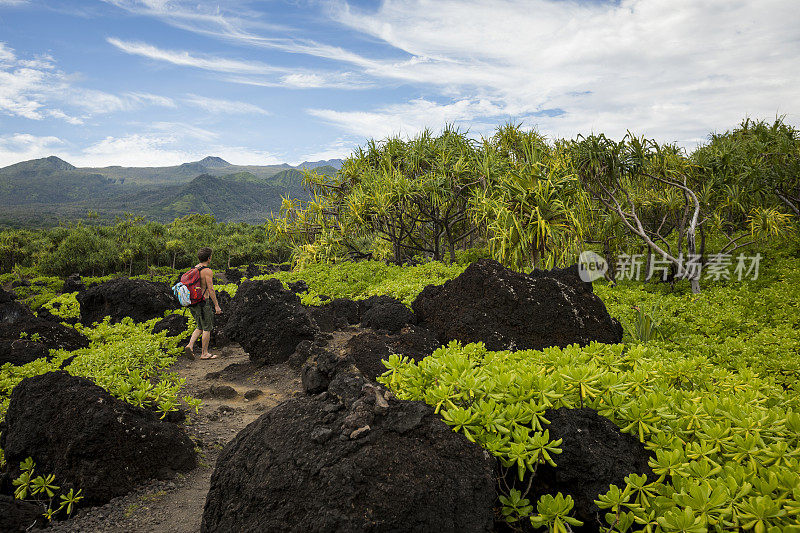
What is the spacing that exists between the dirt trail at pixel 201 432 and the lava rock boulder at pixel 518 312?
232 cm

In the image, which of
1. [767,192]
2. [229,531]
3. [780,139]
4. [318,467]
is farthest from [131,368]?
[780,139]

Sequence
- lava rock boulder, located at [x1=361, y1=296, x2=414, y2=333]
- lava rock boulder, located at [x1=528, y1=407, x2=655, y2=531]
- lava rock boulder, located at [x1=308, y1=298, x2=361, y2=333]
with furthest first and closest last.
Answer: lava rock boulder, located at [x1=308, y1=298, x2=361, y2=333] → lava rock boulder, located at [x1=361, y1=296, x2=414, y2=333] → lava rock boulder, located at [x1=528, y1=407, x2=655, y2=531]

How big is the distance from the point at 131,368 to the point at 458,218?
1014cm

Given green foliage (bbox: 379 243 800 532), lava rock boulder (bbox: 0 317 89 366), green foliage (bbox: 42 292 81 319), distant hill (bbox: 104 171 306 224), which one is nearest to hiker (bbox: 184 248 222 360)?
lava rock boulder (bbox: 0 317 89 366)

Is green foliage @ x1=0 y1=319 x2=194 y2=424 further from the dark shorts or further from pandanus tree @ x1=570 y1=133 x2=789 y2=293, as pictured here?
pandanus tree @ x1=570 y1=133 x2=789 y2=293

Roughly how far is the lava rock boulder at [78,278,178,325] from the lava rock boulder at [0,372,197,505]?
6585 mm

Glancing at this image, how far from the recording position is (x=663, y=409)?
6.96 feet

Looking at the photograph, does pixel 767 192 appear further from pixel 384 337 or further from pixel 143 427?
pixel 143 427

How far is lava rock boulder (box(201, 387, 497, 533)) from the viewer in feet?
6.10

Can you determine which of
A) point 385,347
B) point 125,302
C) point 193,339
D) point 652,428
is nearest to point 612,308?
point 385,347

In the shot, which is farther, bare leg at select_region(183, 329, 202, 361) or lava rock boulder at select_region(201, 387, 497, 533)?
bare leg at select_region(183, 329, 202, 361)

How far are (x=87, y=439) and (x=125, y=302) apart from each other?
25.0ft

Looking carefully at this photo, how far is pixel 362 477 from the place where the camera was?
74.8 inches

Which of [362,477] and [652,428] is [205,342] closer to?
[362,477]
